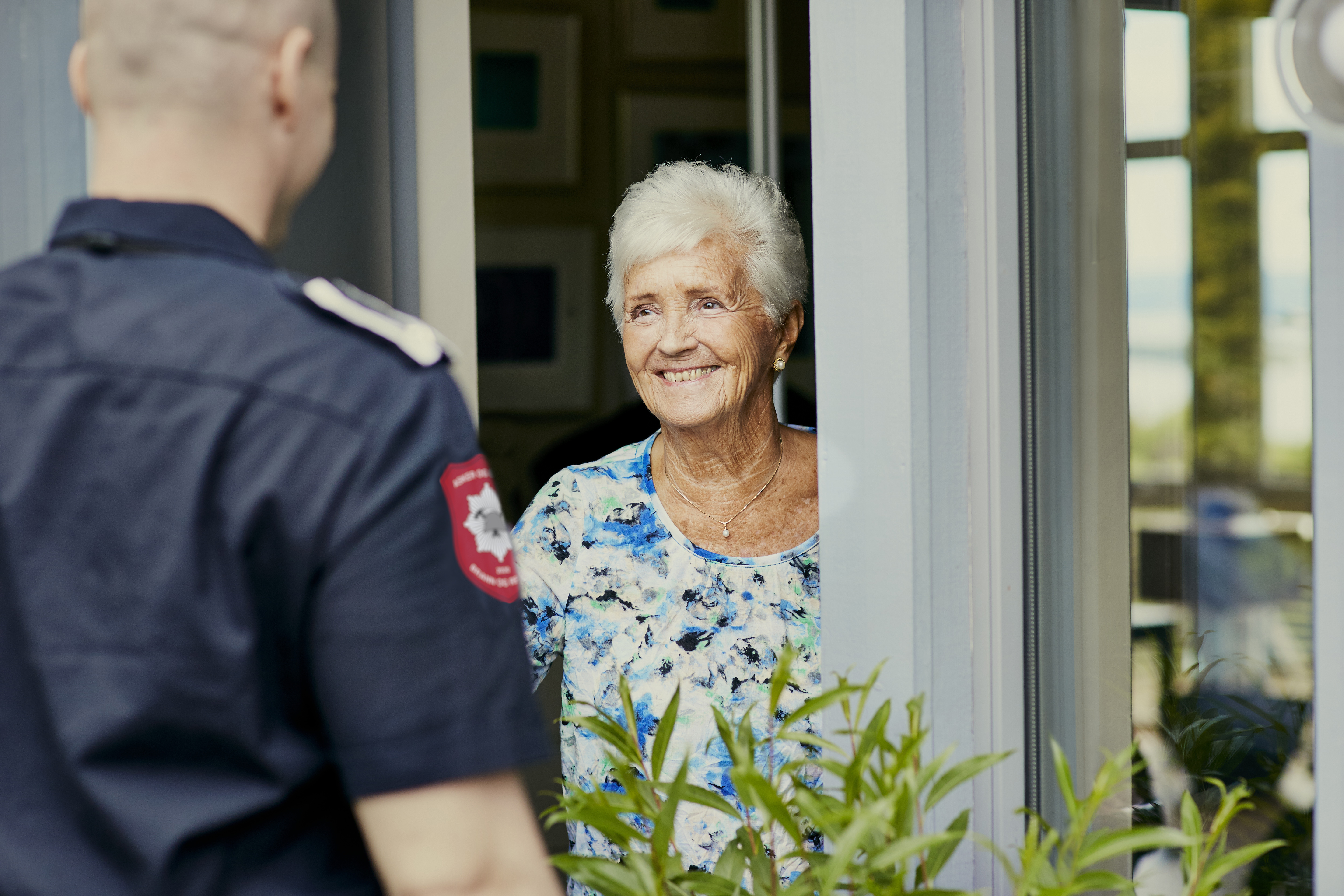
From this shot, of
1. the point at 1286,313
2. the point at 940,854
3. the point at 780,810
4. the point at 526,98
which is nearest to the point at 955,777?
the point at 940,854

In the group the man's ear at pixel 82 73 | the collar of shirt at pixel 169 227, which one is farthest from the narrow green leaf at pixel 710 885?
the man's ear at pixel 82 73

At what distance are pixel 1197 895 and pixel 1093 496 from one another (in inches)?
20.3

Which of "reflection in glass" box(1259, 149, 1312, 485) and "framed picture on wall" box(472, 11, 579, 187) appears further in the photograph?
"framed picture on wall" box(472, 11, 579, 187)

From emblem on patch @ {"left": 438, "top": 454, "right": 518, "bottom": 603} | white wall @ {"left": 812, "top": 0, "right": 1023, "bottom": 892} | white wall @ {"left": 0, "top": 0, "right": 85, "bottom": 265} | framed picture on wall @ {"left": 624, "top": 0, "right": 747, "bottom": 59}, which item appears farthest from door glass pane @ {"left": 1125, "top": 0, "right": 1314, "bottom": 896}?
framed picture on wall @ {"left": 624, "top": 0, "right": 747, "bottom": 59}

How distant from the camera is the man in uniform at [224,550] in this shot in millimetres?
768

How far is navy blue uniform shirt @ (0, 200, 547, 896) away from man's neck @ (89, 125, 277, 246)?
0.05m

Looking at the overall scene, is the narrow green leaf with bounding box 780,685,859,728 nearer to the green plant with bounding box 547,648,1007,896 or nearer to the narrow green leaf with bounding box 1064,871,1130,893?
the green plant with bounding box 547,648,1007,896

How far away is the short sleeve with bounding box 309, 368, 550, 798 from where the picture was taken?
771mm

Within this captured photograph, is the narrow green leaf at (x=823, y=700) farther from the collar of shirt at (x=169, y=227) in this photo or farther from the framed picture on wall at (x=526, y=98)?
the framed picture on wall at (x=526, y=98)

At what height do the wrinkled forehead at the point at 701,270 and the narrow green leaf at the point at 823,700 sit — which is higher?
the wrinkled forehead at the point at 701,270

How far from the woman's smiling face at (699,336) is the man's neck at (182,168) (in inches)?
45.1

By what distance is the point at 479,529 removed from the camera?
829 mm

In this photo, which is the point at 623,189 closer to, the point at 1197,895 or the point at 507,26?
the point at 507,26

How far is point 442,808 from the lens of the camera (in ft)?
2.64
